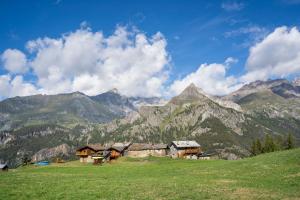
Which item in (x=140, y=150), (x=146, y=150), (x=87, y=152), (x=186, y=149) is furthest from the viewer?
(x=140, y=150)

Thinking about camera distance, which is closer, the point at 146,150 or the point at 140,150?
the point at 146,150

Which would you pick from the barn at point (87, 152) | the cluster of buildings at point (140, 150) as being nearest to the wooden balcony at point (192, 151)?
the cluster of buildings at point (140, 150)

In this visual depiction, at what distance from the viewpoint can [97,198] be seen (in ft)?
111

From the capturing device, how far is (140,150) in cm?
18725

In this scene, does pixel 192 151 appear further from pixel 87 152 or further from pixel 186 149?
pixel 87 152

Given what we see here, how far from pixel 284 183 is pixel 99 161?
9432 centimetres

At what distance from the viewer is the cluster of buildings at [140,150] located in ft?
551

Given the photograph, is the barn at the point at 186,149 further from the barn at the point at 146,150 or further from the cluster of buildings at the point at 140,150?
the barn at the point at 146,150

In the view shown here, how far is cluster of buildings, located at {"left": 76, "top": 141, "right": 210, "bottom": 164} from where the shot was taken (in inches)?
6614

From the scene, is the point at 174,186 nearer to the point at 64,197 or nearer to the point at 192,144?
the point at 64,197

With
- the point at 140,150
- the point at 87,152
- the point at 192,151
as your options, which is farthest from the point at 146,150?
the point at 87,152

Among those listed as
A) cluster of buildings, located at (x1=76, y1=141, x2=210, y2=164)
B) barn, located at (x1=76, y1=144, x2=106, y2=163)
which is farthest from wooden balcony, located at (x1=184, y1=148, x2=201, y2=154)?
barn, located at (x1=76, y1=144, x2=106, y2=163)

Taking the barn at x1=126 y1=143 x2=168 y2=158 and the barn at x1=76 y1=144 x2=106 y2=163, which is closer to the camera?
the barn at x1=76 y1=144 x2=106 y2=163

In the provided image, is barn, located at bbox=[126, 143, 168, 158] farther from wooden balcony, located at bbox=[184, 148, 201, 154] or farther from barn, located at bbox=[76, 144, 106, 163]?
barn, located at bbox=[76, 144, 106, 163]
